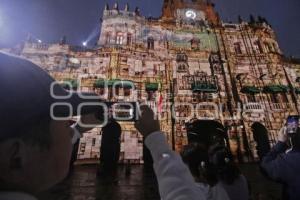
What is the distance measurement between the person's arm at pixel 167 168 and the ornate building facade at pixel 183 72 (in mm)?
15943

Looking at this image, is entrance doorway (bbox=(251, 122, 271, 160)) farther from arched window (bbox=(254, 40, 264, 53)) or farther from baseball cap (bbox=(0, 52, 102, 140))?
baseball cap (bbox=(0, 52, 102, 140))

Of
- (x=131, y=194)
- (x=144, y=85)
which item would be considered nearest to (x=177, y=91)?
(x=144, y=85)

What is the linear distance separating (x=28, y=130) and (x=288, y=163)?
285 cm

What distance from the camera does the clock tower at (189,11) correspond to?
24094mm

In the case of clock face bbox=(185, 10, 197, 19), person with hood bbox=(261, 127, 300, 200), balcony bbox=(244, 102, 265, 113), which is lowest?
person with hood bbox=(261, 127, 300, 200)

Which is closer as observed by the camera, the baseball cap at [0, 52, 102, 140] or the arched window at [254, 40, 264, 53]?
the baseball cap at [0, 52, 102, 140]

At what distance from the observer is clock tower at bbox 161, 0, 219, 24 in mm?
24094

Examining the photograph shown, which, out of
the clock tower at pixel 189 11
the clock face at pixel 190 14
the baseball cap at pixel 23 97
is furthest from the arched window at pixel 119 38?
the baseball cap at pixel 23 97

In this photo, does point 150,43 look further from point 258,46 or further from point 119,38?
point 258,46

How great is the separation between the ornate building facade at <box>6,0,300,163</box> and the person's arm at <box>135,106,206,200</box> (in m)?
15.9

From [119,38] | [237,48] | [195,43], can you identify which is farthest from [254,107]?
[119,38]

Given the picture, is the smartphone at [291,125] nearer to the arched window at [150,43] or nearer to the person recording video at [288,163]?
the person recording video at [288,163]

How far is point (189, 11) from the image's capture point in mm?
24547

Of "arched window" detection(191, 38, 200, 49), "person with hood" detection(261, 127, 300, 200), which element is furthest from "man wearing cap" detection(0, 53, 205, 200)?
"arched window" detection(191, 38, 200, 49)
